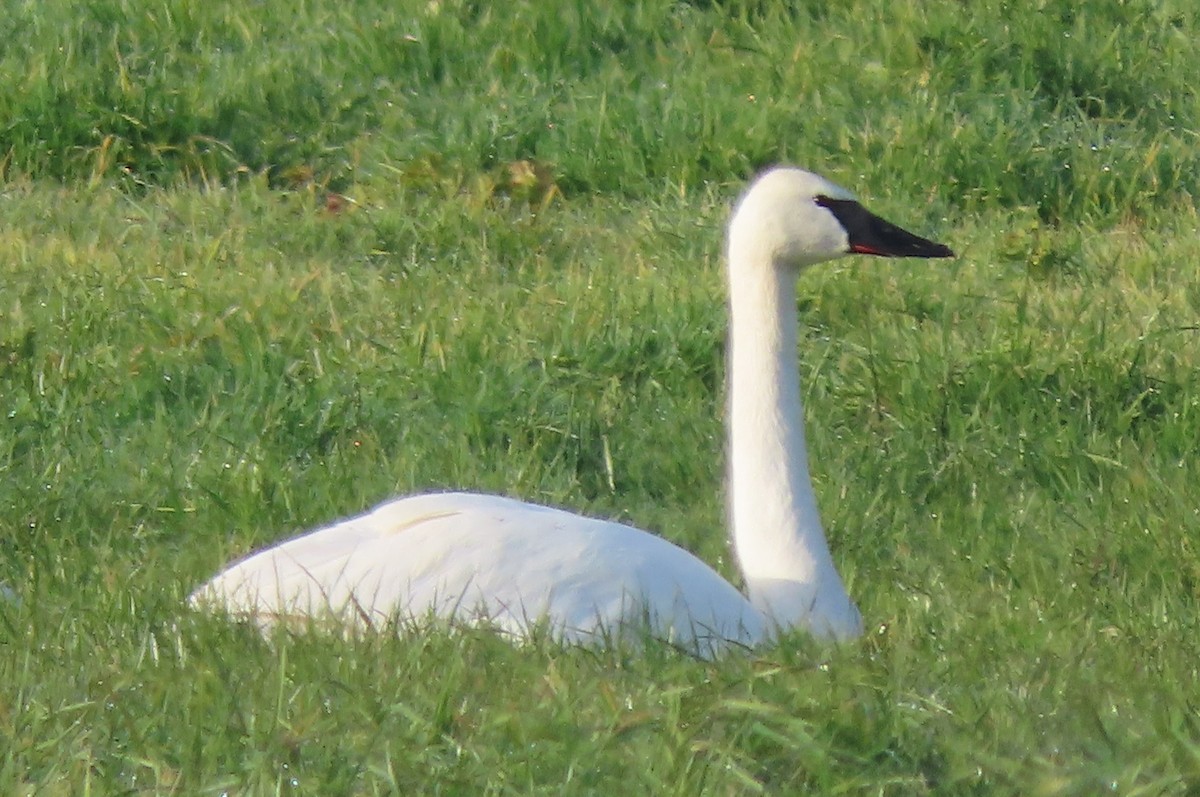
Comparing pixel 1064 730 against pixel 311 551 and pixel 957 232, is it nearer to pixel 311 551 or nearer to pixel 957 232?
pixel 311 551

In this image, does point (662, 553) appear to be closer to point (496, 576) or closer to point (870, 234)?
point (496, 576)

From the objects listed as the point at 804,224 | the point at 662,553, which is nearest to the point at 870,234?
the point at 804,224

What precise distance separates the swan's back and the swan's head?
672 millimetres

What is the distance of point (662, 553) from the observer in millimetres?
3957

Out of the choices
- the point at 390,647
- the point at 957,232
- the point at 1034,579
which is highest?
the point at 390,647

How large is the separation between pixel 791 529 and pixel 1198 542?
77 cm

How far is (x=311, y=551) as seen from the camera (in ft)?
13.4

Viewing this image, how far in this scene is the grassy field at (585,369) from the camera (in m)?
2.93

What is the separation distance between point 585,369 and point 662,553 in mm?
1583

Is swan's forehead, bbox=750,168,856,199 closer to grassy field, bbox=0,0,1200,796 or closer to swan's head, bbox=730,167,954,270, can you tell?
swan's head, bbox=730,167,954,270

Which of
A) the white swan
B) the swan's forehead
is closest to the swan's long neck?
the white swan

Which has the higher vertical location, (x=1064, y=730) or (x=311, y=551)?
(x=1064, y=730)

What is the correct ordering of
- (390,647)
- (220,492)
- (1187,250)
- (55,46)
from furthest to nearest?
(55,46) < (1187,250) < (220,492) < (390,647)

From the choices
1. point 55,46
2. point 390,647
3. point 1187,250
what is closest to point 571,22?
point 55,46
